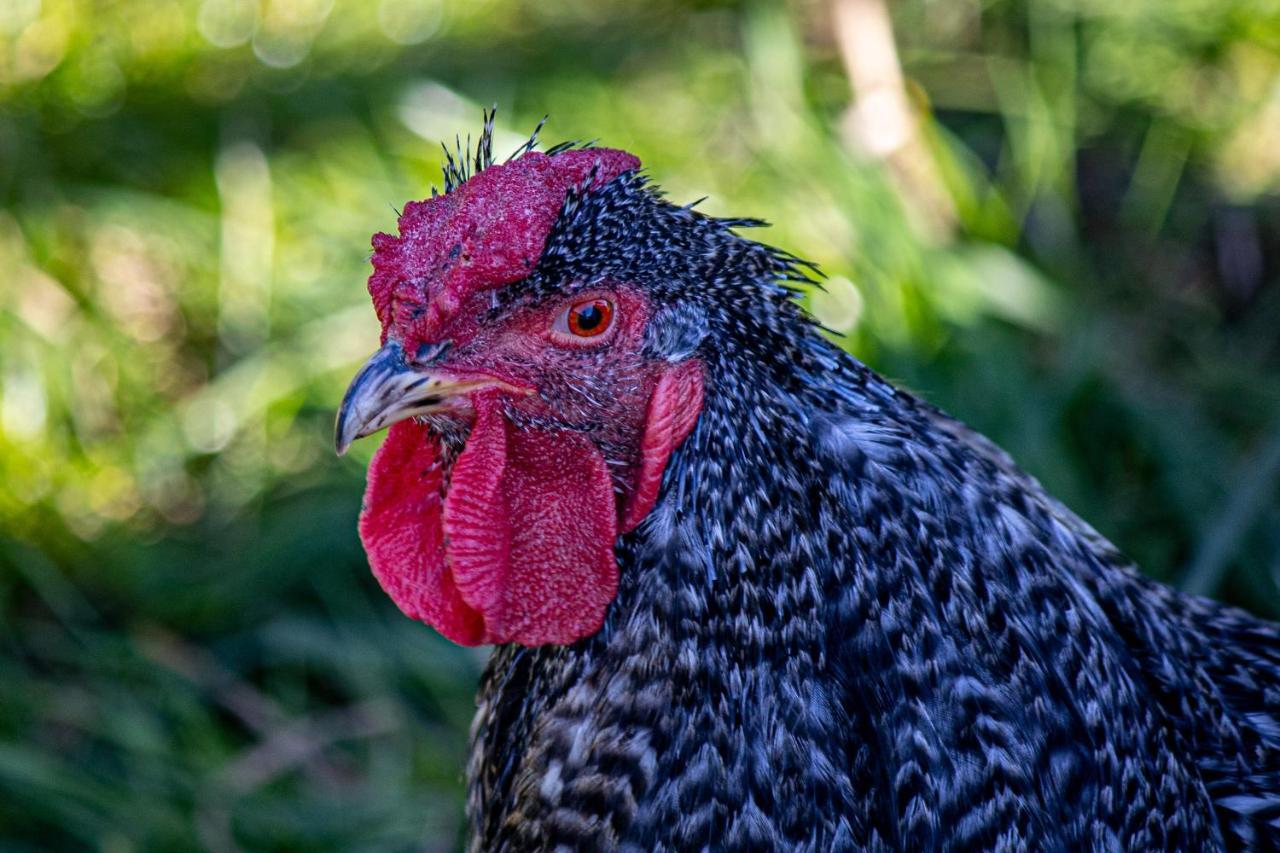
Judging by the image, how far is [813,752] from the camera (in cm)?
174

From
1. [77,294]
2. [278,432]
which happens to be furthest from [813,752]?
[77,294]

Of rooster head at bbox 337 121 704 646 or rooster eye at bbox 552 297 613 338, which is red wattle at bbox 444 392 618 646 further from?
rooster eye at bbox 552 297 613 338

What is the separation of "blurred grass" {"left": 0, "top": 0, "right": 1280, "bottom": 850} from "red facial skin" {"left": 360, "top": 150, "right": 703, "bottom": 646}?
59.0 inches

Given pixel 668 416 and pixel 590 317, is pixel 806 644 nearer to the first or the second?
pixel 668 416

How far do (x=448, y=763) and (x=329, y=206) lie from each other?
2.30m

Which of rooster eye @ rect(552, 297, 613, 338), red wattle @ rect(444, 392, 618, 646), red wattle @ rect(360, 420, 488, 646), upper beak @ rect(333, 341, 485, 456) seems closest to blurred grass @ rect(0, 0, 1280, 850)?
red wattle @ rect(360, 420, 488, 646)

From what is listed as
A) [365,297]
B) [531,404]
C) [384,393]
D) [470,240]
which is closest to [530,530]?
[531,404]

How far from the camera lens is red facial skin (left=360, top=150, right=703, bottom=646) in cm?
177

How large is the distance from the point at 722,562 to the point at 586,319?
39cm

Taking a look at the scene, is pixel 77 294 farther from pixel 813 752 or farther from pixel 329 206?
pixel 813 752

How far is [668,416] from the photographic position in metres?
1.75

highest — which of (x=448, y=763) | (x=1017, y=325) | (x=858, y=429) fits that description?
(x=1017, y=325)

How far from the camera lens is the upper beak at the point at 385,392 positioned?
1.77 m

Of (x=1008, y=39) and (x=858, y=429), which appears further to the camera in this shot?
(x=1008, y=39)
